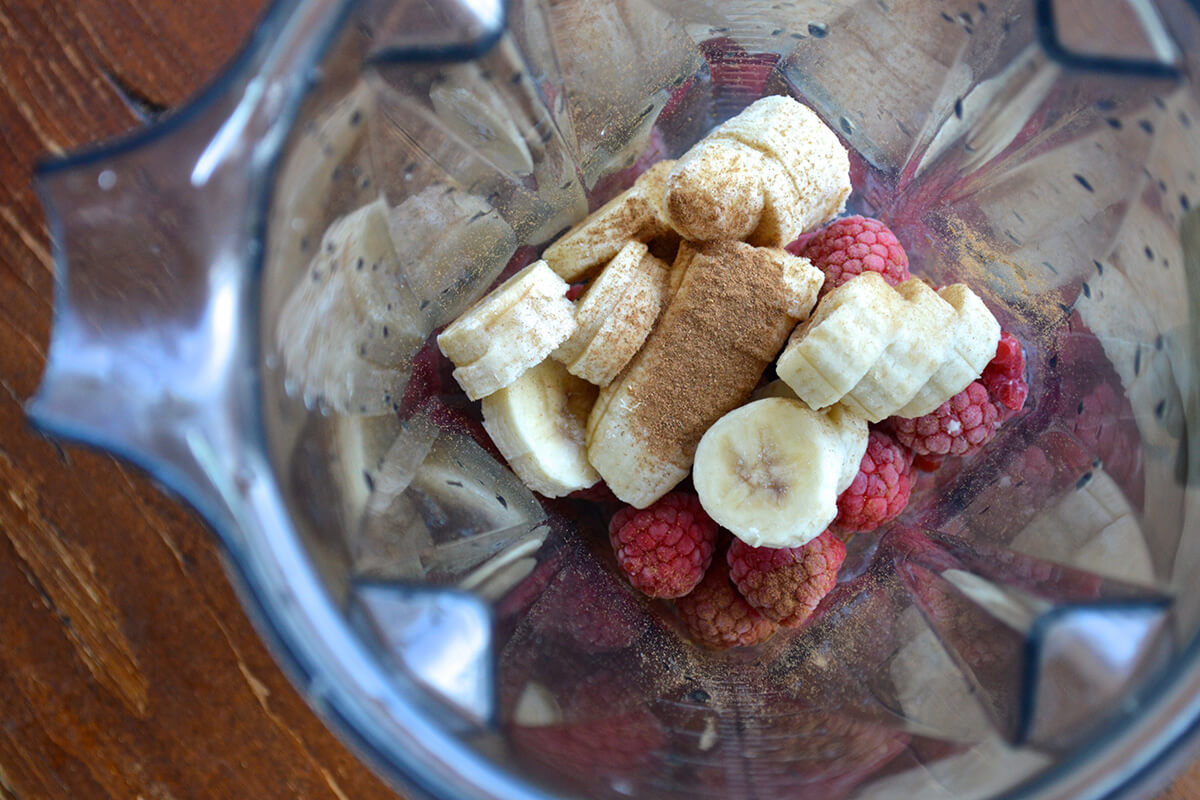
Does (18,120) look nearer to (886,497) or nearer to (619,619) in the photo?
(619,619)

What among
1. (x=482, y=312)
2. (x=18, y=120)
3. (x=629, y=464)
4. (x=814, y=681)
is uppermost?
(x=18, y=120)

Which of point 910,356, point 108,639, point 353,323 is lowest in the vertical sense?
point 910,356

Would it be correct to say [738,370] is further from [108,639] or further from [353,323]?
[108,639]

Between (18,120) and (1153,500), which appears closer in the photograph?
(1153,500)

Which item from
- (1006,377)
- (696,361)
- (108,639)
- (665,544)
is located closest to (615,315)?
(696,361)

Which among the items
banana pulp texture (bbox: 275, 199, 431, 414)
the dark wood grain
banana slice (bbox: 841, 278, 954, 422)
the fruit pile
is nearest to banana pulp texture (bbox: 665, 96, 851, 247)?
the fruit pile

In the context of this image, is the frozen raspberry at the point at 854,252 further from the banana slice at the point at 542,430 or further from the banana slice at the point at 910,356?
the banana slice at the point at 542,430

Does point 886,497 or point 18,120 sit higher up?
point 18,120

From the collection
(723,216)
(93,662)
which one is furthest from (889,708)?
(93,662)
